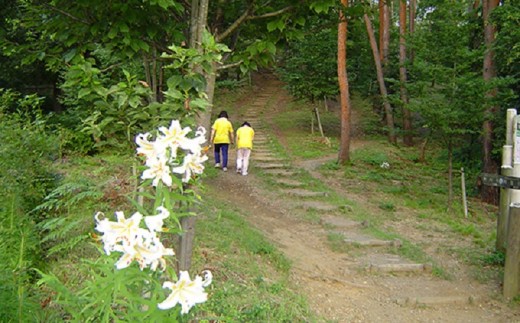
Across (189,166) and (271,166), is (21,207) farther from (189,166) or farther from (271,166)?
(271,166)

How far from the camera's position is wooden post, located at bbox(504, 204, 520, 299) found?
603 cm

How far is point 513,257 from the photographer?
6.06 meters

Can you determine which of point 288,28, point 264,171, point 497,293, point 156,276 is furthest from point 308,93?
point 156,276

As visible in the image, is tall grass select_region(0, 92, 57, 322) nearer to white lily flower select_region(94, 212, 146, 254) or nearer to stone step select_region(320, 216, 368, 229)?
white lily flower select_region(94, 212, 146, 254)

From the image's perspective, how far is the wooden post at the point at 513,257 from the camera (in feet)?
19.8

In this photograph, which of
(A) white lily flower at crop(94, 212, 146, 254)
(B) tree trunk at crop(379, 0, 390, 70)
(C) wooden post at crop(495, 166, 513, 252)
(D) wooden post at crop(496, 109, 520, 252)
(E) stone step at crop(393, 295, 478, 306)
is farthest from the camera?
(B) tree trunk at crop(379, 0, 390, 70)

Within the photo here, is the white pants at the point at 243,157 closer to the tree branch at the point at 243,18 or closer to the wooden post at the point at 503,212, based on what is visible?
the wooden post at the point at 503,212

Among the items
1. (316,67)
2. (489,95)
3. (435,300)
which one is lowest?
(435,300)

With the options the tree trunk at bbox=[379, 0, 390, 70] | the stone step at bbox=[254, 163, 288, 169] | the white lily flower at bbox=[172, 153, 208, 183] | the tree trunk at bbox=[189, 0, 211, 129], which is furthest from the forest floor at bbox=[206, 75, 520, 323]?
the tree trunk at bbox=[379, 0, 390, 70]

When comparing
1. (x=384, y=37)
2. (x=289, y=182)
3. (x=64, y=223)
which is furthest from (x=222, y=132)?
(x=384, y=37)

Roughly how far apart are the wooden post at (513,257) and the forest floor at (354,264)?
0.20 m

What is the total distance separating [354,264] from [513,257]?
2048 millimetres

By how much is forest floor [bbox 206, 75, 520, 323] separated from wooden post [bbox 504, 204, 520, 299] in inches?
7.8

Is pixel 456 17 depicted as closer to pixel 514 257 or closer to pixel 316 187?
pixel 316 187
